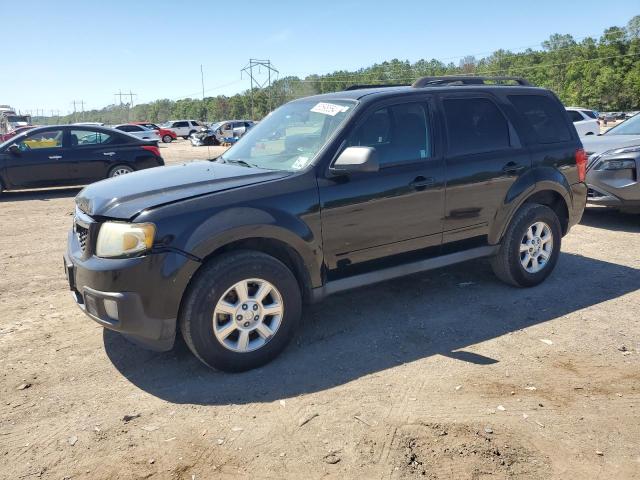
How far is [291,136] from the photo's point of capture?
445 cm

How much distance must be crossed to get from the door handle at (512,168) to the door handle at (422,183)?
2.87 feet

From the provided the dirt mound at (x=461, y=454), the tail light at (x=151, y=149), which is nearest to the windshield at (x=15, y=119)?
the tail light at (x=151, y=149)

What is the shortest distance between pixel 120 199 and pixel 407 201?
7.05 feet

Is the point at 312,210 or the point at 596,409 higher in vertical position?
the point at 312,210

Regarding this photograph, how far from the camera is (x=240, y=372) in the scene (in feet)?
11.9

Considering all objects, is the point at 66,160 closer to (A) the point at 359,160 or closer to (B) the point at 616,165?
(A) the point at 359,160

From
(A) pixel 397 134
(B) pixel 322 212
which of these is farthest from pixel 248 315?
(A) pixel 397 134

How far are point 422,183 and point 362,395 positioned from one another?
1831 mm

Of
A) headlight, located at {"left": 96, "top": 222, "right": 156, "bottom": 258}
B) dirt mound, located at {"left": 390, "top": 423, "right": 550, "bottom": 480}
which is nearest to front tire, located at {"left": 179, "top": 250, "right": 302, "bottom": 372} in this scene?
headlight, located at {"left": 96, "top": 222, "right": 156, "bottom": 258}

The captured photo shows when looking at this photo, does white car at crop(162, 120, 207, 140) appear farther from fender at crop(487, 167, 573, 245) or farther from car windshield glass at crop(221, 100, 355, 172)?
fender at crop(487, 167, 573, 245)

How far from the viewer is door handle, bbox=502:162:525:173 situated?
4.85 m

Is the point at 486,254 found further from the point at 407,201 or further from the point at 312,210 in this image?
the point at 312,210

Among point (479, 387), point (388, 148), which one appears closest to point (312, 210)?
point (388, 148)

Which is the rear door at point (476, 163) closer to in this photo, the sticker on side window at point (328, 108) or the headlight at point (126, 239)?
the sticker on side window at point (328, 108)
